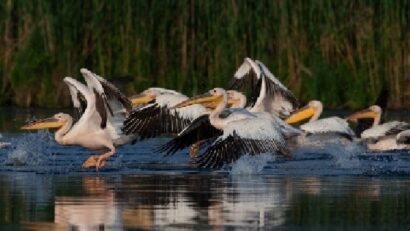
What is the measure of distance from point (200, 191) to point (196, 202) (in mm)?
829

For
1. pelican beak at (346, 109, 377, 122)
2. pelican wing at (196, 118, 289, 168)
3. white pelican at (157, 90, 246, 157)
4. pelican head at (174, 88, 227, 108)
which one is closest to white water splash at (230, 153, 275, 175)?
pelican wing at (196, 118, 289, 168)

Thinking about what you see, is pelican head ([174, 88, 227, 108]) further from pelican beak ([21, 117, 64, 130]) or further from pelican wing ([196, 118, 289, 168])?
pelican wing ([196, 118, 289, 168])

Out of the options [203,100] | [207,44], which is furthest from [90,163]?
[207,44]

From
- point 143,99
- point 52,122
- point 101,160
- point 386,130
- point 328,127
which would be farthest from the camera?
point 386,130

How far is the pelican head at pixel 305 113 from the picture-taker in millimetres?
13906

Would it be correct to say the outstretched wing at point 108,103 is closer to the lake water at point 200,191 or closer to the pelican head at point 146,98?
the lake water at point 200,191

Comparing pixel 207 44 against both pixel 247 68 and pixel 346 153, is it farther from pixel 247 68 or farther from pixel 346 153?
pixel 346 153

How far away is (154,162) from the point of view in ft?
40.4

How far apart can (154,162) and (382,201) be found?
12.9ft

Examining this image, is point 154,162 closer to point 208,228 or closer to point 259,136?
point 259,136

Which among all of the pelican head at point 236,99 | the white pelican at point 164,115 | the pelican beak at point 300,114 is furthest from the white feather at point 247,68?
the white pelican at point 164,115

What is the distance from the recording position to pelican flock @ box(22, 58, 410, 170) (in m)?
10.9

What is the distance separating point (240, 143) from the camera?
10781 mm

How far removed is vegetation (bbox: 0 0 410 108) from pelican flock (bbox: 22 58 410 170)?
10.5 feet
